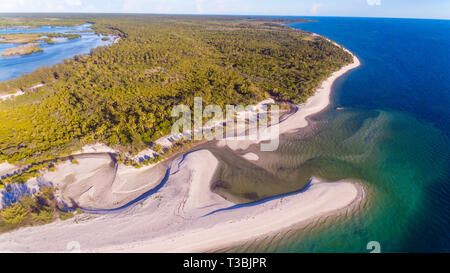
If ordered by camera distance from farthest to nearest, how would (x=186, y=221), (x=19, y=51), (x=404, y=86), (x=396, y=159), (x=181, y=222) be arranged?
(x=19, y=51) < (x=404, y=86) < (x=396, y=159) < (x=186, y=221) < (x=181, y=222)

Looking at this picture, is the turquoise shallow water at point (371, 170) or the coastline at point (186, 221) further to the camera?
the turquoise shallow water at point (371, 170)

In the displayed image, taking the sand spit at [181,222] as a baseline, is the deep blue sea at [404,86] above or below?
above

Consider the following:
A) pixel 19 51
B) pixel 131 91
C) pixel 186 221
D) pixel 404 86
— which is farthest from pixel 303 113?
pixel 19 51

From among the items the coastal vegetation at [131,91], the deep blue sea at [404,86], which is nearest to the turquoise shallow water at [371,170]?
the deep blue sea at [404,86]

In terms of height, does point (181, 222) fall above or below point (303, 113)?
below

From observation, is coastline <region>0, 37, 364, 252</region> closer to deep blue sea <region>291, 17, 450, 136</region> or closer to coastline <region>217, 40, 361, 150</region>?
coastline <region>217, 40, 361, 150</region>

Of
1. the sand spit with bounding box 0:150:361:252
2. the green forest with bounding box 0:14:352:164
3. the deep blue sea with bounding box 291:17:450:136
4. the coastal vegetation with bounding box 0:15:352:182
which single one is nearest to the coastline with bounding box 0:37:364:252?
the sand spit with bounding box 0:150:361:252

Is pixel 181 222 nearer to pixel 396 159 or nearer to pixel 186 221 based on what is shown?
pixel 186 221

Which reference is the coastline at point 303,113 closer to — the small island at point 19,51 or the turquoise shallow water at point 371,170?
the turquoise shallow water at point 371,170
